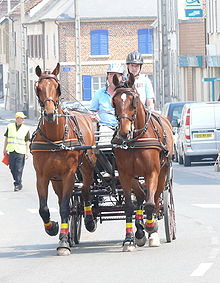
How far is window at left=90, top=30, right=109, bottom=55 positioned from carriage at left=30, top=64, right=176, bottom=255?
64.8 m

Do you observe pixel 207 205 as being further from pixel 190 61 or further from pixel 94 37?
pixel 94 37

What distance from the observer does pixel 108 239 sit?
Result: 1563cm

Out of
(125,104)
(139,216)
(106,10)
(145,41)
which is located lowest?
(139,216)

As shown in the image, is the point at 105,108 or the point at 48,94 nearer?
the point at 48,94

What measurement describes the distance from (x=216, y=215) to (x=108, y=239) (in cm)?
377

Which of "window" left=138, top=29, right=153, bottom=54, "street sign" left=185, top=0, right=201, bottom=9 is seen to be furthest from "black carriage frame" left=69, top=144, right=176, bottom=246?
"window" left=138, top=29, right=153, bottom=54

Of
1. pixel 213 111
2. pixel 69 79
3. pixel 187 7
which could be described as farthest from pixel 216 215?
pixel 69 79

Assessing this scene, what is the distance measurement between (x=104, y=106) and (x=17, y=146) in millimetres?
13147

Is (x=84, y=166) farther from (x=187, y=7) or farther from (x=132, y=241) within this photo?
(x=187, y=7)

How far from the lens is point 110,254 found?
13.7 m

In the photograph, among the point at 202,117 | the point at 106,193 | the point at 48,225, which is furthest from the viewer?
the point at 202,117

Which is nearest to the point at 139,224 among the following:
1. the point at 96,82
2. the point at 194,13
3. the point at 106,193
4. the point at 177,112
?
the point at 106,193

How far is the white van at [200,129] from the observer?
33.8m

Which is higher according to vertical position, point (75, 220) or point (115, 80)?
point (115, 80)
